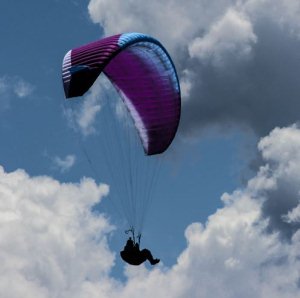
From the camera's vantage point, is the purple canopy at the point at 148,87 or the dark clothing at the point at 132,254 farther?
the purple canopy at the point at 148,87

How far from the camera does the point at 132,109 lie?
164ft

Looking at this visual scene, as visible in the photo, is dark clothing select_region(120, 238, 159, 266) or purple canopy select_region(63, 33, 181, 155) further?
purple canopy select_region(63, 33, 181, 155)

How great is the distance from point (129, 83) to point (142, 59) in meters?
1.83

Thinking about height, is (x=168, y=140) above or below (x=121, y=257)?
above

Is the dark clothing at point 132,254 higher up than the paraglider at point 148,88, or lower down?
lower down

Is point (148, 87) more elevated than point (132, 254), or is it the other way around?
point (148, 87)

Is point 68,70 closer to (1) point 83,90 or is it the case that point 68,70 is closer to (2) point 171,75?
(1) point 83,90

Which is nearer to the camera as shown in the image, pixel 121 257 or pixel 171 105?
pixel 121 257

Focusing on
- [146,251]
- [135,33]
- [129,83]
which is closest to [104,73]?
[129,83]

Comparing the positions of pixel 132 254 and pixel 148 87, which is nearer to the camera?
pixel 132 254

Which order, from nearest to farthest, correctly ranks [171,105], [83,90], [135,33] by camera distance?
[83,90], [135,33], [171,105]

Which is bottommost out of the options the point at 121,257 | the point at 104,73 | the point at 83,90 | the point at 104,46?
the point at 121,257

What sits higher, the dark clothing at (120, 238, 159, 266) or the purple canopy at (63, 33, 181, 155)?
the purple canopy at (63, 33, 181, 155)

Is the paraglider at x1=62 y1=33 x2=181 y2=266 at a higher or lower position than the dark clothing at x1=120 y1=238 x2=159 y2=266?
higher
